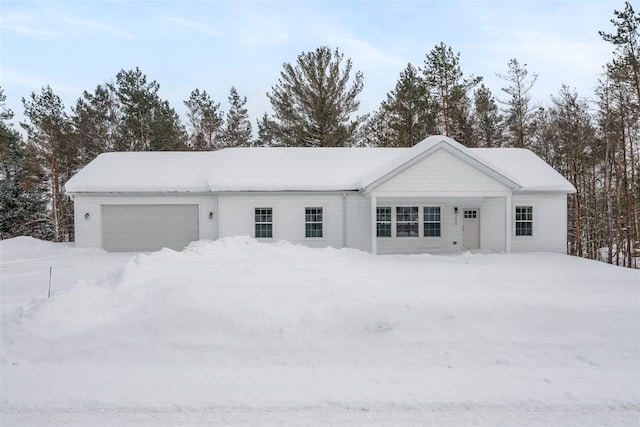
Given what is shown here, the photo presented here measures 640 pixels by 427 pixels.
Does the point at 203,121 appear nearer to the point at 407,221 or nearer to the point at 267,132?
the point at 267,132

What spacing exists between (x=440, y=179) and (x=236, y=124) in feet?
69.0

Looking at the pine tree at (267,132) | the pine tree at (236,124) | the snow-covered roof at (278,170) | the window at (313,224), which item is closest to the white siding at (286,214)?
the window at (313,224)

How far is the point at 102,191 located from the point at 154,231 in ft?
8.35

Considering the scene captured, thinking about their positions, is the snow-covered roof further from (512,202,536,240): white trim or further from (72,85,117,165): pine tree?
(72,85,117,165): pine tree

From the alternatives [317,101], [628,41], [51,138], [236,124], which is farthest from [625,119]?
[51,138]

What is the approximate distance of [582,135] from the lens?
25.6 m

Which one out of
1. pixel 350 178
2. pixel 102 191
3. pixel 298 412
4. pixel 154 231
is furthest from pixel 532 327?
pixel 102 191

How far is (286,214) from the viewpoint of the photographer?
16.9 metres

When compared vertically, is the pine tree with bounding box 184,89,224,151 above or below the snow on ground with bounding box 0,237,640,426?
above

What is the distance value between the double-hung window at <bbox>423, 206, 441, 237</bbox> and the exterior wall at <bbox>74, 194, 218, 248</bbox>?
8.72 meters

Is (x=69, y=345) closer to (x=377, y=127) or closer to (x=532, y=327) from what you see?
(x=532, y=327)

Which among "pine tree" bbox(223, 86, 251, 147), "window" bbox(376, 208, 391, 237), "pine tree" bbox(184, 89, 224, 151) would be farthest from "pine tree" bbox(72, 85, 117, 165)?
"window" bbox(376, 208, 391, 237)

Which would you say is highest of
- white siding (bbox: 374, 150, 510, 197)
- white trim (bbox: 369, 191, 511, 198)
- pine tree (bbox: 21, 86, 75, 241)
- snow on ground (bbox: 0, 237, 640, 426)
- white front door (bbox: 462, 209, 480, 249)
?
pine tree (bbox: 21, 86, 75, 241)

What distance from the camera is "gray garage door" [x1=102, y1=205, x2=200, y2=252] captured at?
17.1m
